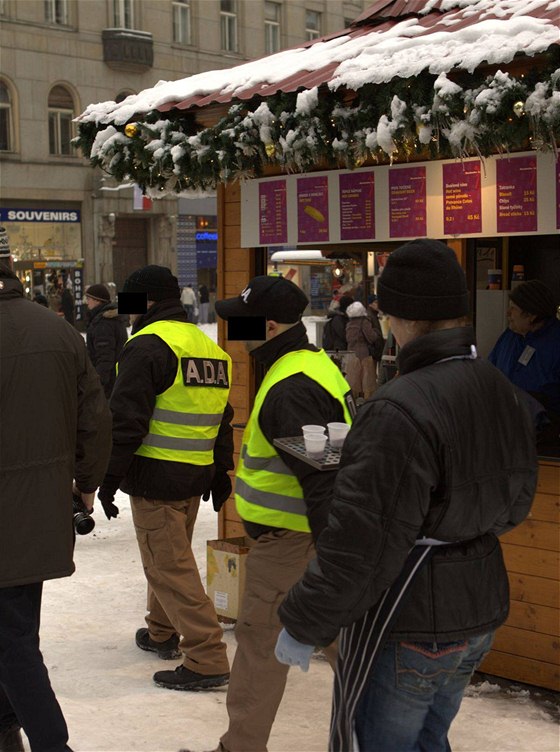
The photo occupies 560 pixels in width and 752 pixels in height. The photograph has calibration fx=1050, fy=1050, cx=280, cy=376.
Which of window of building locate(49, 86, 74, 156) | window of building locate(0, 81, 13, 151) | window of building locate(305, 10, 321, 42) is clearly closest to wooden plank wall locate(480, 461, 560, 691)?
window of building locate(0, 81, 13, 151)

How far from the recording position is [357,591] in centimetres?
253

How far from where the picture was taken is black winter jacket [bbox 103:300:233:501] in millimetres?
4832

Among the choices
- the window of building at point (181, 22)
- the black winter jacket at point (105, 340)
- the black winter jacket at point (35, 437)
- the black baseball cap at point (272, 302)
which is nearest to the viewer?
the black winter jacket at point (35, 437)

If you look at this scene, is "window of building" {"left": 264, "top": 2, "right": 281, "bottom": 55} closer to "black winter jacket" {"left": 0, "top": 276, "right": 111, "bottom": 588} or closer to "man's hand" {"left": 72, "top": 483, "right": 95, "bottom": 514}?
"man's hand" {"left": 72, "top": 483, "right": 95, "bottom": 514}

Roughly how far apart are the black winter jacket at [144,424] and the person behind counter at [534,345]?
68.8 inches

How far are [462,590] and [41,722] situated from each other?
71.8 inches

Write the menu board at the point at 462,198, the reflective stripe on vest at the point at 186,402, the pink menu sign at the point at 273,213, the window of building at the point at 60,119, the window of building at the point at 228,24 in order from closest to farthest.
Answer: the reflective stripe on vest at the point at 186,402, the menu board at the point at 462,198, the pink menu sign at the point at 273,213, the window of building at the point at 60,119, the window of building at the point at 228,24

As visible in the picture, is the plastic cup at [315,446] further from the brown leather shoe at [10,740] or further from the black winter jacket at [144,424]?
the brown leather shoe at [10,740]

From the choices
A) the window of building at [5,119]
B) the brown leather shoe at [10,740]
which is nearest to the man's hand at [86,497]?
the brown leather shoe at [10,740]

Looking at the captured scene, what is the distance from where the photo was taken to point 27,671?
3.69m

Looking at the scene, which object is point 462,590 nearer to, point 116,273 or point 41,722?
point 41,722

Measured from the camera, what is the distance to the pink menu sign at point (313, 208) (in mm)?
6000

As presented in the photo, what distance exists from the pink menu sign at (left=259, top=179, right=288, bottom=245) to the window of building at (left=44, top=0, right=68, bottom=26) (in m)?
27.1

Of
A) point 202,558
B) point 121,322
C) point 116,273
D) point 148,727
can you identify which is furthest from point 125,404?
point 116,273
